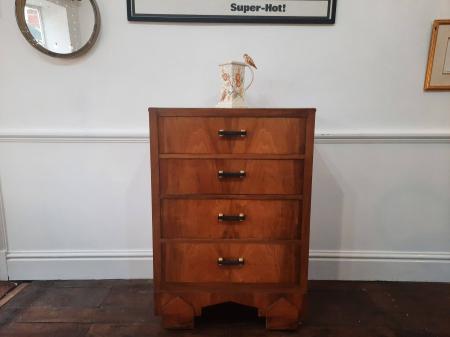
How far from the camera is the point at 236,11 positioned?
4.65 ft

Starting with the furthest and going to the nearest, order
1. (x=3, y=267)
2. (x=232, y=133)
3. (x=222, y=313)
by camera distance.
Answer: (x=3, y=267) < (x=222, y=313) < (x=232, y=133)

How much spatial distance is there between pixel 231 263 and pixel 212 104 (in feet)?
2.68

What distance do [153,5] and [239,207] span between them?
110 cm

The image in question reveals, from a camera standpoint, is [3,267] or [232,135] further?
[3,267]

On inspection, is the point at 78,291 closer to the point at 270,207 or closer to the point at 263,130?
the point at 270,207

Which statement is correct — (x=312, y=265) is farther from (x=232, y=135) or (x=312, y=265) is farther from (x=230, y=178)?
(x=232, y=135)

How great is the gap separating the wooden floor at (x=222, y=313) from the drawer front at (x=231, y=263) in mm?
241

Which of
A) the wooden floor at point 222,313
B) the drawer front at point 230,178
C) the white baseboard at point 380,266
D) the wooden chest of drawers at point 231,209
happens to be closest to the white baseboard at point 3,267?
the wooden floor at point 222,313

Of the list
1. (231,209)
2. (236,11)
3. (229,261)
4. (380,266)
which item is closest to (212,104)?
(236,11)

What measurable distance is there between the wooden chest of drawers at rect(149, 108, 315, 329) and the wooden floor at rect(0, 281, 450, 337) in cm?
Result: 14

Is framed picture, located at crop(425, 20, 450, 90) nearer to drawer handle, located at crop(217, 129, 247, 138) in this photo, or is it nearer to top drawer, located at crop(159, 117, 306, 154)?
top drawer, located at crop(159, 117, 306, 154)

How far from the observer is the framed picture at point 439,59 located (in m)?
1.41

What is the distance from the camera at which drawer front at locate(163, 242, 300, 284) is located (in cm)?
115

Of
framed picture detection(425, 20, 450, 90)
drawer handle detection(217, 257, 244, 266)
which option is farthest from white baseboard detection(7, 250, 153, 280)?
framed picture detection(425, 20, 450, 90)
